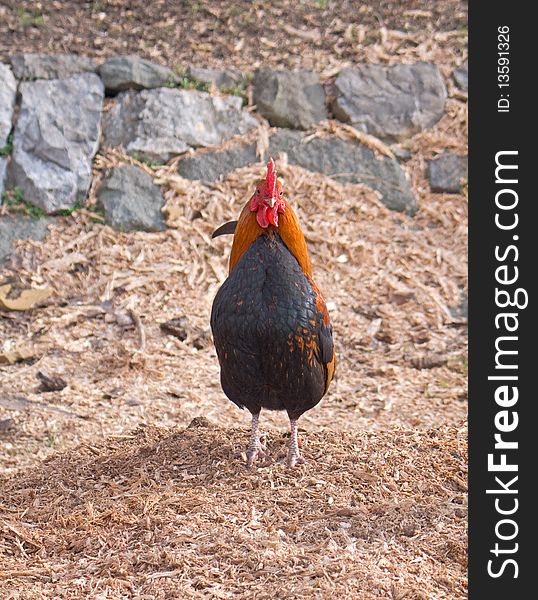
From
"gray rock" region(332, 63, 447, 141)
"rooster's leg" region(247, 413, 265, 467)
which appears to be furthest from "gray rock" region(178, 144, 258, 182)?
"rooster's leg" region(247, 413, 265, 467)

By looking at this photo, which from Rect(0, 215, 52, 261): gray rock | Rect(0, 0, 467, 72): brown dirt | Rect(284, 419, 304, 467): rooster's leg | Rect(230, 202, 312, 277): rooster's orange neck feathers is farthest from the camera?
Rect(0, 0, 467, 72): brown dirt

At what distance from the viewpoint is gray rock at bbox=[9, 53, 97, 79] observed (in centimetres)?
791

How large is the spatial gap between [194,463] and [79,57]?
17.3 feet

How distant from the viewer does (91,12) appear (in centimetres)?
883

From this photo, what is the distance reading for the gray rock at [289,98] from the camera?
321 inches

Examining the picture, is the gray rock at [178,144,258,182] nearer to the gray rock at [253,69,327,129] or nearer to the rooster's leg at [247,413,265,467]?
the gray rock at [253,69,327,129]

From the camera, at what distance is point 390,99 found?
8.41m

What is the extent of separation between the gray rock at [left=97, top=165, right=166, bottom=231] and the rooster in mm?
3399

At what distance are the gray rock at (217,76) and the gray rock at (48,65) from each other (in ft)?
3.25

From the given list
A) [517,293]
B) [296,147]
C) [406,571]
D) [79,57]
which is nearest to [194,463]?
[406,571]

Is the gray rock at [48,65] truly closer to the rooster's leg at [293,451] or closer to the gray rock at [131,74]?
the gray rock at [131,74]

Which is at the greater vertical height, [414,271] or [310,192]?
[310,192]

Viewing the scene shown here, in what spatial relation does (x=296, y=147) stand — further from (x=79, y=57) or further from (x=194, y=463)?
(x=194, y=463)

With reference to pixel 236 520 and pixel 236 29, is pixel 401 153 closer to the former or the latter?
pixel 236 29
